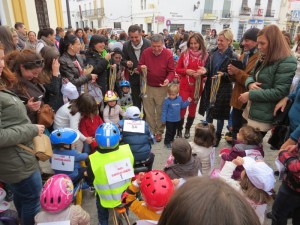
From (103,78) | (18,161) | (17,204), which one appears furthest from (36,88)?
(103,78)

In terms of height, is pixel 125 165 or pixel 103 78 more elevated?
pixel 103 78

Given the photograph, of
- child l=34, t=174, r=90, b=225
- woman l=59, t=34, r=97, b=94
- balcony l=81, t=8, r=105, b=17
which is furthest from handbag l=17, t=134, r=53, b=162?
balcony l=81, t=8, r=105, b=17

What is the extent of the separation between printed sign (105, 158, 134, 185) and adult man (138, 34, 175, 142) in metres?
2.37

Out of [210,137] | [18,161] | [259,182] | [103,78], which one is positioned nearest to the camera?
[18,161]

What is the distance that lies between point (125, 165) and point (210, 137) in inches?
49.3

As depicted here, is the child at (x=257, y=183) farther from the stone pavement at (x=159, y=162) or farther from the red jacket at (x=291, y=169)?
the stone pavement at (x=159, y=162)

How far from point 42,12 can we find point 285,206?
16241mm

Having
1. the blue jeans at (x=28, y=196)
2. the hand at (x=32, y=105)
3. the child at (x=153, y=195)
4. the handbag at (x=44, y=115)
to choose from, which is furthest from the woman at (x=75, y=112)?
the child at (x=153, y=195)

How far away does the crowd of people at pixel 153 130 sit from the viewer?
1.78 m

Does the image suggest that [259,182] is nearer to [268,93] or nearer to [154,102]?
[268,93]

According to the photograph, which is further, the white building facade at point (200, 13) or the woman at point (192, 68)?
the white building facade at point (200, 13)

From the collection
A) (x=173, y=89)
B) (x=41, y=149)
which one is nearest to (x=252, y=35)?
(x=173, y=89)

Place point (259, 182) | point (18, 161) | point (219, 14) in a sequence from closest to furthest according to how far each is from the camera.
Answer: point (18, 161) < point (259, 182) < point (219, 14)

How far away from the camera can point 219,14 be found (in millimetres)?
35625
